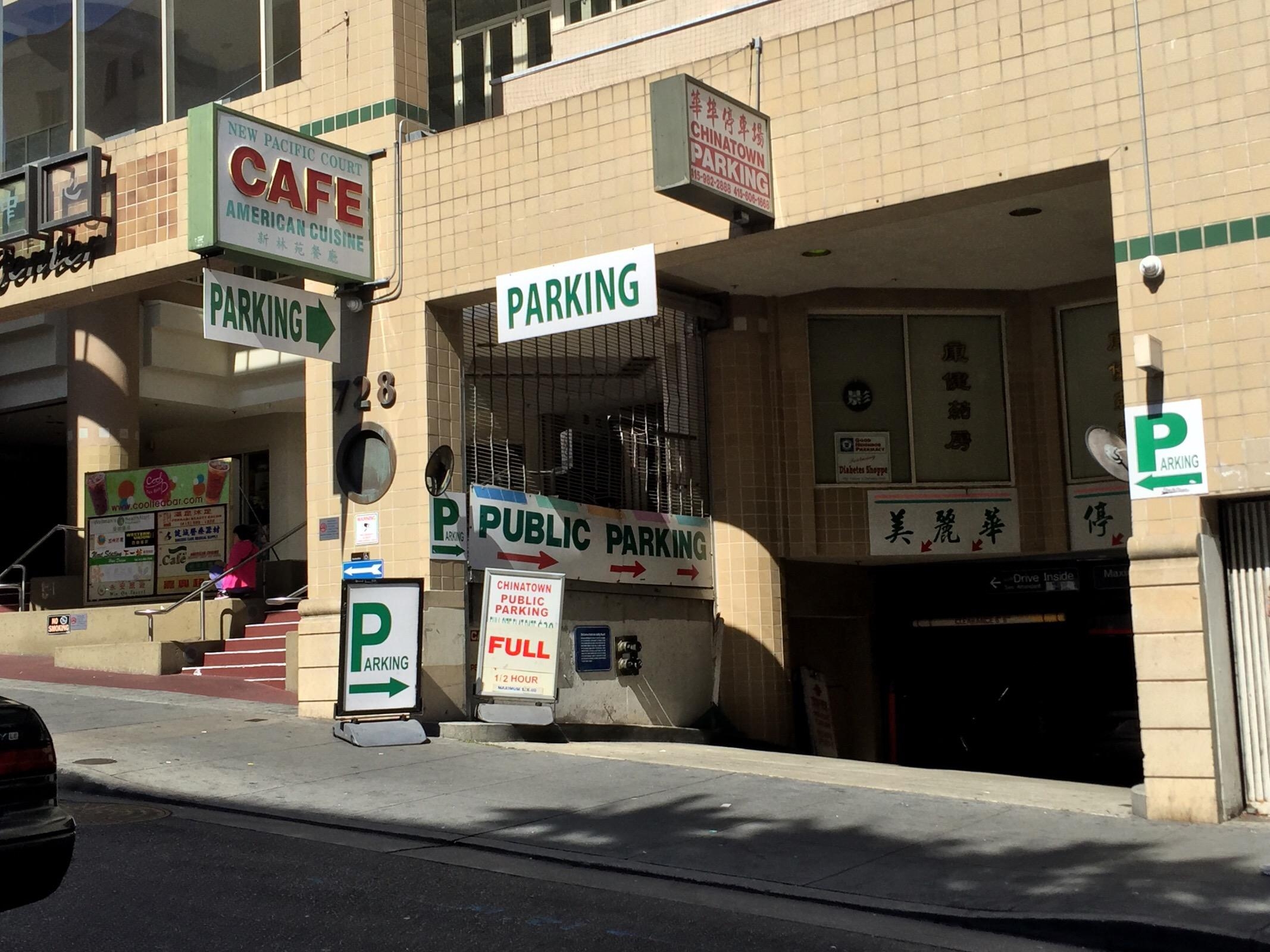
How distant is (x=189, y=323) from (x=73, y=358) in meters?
1.90

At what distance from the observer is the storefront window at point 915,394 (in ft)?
52.3

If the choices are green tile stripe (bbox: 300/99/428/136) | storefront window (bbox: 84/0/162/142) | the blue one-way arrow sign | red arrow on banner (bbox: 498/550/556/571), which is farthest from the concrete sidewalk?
storefront window (bbox: 84/0/162/142)

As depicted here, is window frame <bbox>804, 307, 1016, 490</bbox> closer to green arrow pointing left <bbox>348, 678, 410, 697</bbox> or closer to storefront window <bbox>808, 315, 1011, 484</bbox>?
storefront window <bbox>808, 315, 1011, 484</bbox>

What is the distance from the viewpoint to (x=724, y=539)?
16.5m

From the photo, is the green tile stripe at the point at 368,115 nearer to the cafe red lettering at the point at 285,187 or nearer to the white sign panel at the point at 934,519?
the cafe red lettering at the point at 285,187

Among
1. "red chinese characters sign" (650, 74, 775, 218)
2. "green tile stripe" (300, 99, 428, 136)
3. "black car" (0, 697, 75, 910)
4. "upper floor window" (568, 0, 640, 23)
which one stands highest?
"upper floor window" (568, 0, 640, 23)

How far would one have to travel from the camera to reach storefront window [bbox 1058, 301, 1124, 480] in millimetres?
15266

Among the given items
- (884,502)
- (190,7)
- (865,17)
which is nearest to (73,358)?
(190,7)

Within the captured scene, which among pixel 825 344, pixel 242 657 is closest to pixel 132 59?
pixel 242 657

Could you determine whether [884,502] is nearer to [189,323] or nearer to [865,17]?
[865,17]

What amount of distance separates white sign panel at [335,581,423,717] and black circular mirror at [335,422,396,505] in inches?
62.7

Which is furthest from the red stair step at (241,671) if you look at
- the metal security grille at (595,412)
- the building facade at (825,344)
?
the metal security grille at (595,412)

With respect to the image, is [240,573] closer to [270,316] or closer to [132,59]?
[270,316]

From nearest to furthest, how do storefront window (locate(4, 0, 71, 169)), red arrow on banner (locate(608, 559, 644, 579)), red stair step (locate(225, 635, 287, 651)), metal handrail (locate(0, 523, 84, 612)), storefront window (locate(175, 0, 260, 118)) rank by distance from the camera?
red arrow on banner (locate(608, 559, 644, 579))
red stair step (locate(225, 635, 287, 651))
storefront window (locate(175, 0, 260, 118))
storefront window (locate(4, 0, 71, 169))
metal handrail (locate(0, 523, 84, 612))
